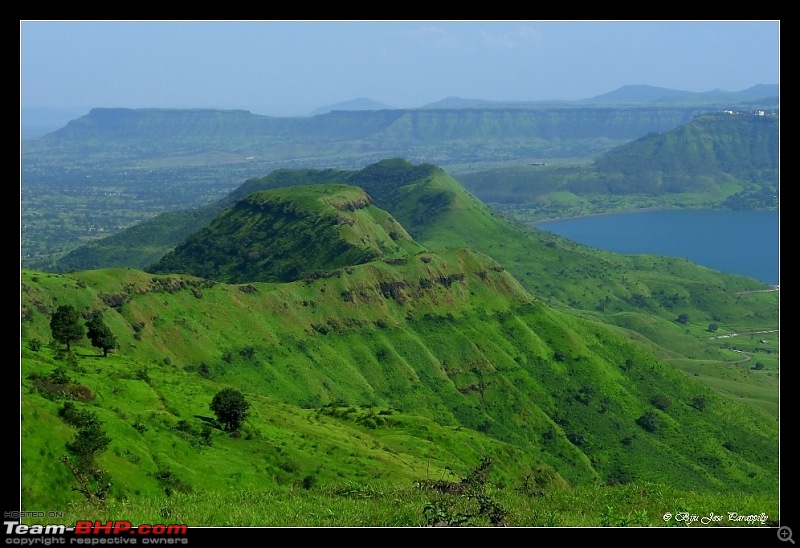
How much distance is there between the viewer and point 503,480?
255 feet

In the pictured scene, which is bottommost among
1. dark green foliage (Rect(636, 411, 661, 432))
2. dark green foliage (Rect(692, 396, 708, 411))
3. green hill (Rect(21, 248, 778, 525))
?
dark green foliage (Rect(636, 411, 661, 432))

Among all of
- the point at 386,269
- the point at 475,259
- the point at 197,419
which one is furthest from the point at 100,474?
the point at 475,259

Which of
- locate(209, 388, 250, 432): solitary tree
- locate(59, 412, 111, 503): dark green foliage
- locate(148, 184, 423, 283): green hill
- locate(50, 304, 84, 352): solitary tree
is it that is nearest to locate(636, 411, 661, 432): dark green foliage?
locate(148, 184, 423, 283): green hill

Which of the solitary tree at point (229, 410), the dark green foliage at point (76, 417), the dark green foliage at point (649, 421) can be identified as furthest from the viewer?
the dark green foliage at point (649, 421)

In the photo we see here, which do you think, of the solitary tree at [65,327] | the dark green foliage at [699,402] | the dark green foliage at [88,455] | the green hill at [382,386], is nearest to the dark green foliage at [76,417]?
the dark green foliage at [88,455]

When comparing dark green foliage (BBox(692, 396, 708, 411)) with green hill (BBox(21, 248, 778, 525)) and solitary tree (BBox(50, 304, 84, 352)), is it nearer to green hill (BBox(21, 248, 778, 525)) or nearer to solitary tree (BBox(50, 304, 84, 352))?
green hill (BBox(21, 248, 778, 525))

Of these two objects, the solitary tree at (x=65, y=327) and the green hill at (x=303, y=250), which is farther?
the green hill at (x=303, y=250)

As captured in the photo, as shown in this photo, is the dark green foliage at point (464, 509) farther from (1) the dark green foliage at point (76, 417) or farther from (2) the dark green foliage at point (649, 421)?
(2) the dark green foliage at point (649, 421)
